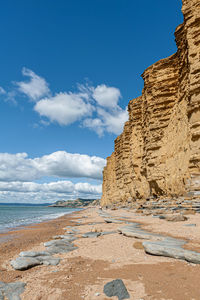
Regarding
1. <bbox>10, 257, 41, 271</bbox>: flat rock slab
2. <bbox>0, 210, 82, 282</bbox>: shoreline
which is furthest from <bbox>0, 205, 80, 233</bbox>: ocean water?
<bbox>10, 257, 41, 271</bbox>: flat rock slab

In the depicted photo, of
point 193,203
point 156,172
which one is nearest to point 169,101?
point 156,172

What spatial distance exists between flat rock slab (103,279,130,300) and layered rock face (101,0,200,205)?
977cm

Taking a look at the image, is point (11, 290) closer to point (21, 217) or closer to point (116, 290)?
point (116, 290)

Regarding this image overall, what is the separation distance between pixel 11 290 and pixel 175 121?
703 inches

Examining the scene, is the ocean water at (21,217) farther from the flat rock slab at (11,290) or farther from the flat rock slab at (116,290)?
the flat rock slab at (116,290)

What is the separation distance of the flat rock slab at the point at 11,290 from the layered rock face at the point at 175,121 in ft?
34.4

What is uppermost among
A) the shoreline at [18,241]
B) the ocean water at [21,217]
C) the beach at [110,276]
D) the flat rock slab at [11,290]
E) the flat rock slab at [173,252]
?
the flat rock slab at [173,252]

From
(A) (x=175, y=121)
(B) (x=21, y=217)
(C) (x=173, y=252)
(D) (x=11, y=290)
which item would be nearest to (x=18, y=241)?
(D) (x=11, y=290)

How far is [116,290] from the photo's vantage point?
2566 millimetres

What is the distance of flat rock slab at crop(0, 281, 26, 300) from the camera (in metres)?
2.64

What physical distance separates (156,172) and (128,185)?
13.5m

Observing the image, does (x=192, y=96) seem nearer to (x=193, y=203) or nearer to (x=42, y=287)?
(x=193, y=203)

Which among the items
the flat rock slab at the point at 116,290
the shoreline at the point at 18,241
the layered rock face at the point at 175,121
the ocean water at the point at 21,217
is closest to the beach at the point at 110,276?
the flat rock slab at the point at 116,290

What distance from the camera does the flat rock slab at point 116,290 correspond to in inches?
95.9
